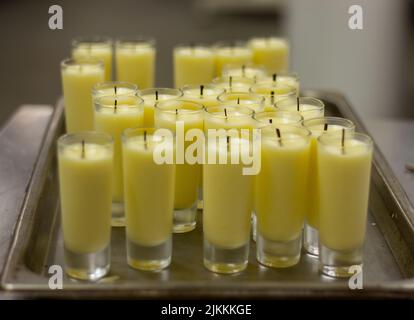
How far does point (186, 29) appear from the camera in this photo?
535cm

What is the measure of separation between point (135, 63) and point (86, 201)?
0.84 meters

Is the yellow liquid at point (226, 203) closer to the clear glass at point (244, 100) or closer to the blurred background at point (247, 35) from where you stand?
the clear glass at point (244, 100)

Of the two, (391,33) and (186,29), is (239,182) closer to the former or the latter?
(391,33)

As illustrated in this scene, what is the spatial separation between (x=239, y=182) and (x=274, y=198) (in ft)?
0.27

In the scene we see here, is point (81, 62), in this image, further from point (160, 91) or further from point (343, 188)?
point (343, 188)

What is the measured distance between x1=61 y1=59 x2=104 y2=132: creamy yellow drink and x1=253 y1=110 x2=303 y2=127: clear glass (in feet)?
1.72

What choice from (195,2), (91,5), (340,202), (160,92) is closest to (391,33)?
(160,92)

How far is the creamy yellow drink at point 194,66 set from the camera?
2.00 m

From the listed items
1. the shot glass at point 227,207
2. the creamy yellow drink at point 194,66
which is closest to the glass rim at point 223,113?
the shot glass at point 227,207

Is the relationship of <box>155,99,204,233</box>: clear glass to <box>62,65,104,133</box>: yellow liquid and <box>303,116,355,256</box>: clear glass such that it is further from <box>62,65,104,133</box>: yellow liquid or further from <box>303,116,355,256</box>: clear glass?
<box>62,65,104,133</box>: yellow liquid

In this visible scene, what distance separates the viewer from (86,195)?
124 centimetres

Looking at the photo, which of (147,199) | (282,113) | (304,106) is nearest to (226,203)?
(147,199)

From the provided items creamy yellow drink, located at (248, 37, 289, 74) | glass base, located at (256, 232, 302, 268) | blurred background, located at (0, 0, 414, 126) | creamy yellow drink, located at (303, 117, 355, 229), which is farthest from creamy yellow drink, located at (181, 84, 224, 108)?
blurred background, located at (0, 0, 414, 126)
